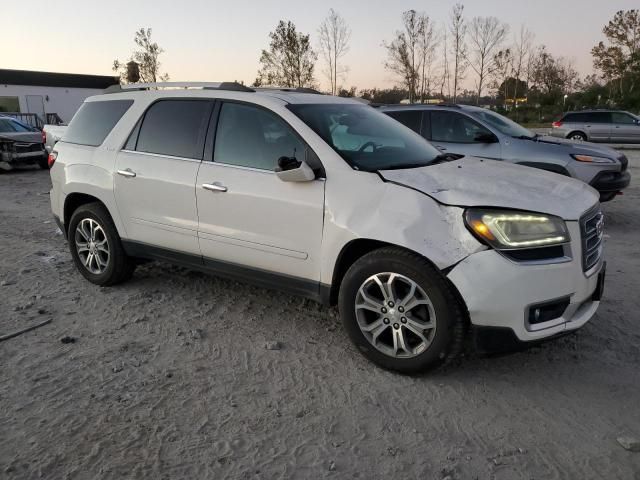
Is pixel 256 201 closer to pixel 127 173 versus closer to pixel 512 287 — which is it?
pixel 127 173

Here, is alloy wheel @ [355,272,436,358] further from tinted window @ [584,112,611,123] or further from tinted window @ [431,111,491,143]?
tinted window @ [584,112,611,123]

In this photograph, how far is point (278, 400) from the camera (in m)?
3.20

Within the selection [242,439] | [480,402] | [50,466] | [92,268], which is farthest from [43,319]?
[480,402]

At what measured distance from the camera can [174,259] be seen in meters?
4.52

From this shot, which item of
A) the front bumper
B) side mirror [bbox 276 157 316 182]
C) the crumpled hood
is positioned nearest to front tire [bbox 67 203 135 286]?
side mirror [bbox 276 157 316 182]

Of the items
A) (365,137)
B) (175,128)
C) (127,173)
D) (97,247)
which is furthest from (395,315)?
(97,247)

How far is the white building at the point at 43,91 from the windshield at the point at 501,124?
4346 cm

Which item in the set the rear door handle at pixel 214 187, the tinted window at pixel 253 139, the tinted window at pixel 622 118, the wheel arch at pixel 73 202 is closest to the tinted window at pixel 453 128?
the tinted window at pixel 253 139

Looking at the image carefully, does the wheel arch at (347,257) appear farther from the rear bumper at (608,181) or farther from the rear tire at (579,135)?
the rear tire at (579,135)

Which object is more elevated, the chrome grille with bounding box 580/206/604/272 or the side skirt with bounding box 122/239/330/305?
the chrome grille with bounding box 580/206/604/272

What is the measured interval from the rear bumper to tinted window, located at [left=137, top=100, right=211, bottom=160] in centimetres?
565

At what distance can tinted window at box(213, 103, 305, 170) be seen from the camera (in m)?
3.85

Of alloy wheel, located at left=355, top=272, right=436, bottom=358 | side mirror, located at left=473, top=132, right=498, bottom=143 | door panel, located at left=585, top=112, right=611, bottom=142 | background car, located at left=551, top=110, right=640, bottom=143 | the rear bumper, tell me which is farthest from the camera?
door panel, located at left=585, top=112, right=611, bottom=142

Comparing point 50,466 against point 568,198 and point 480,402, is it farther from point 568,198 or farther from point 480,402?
point 568,198
